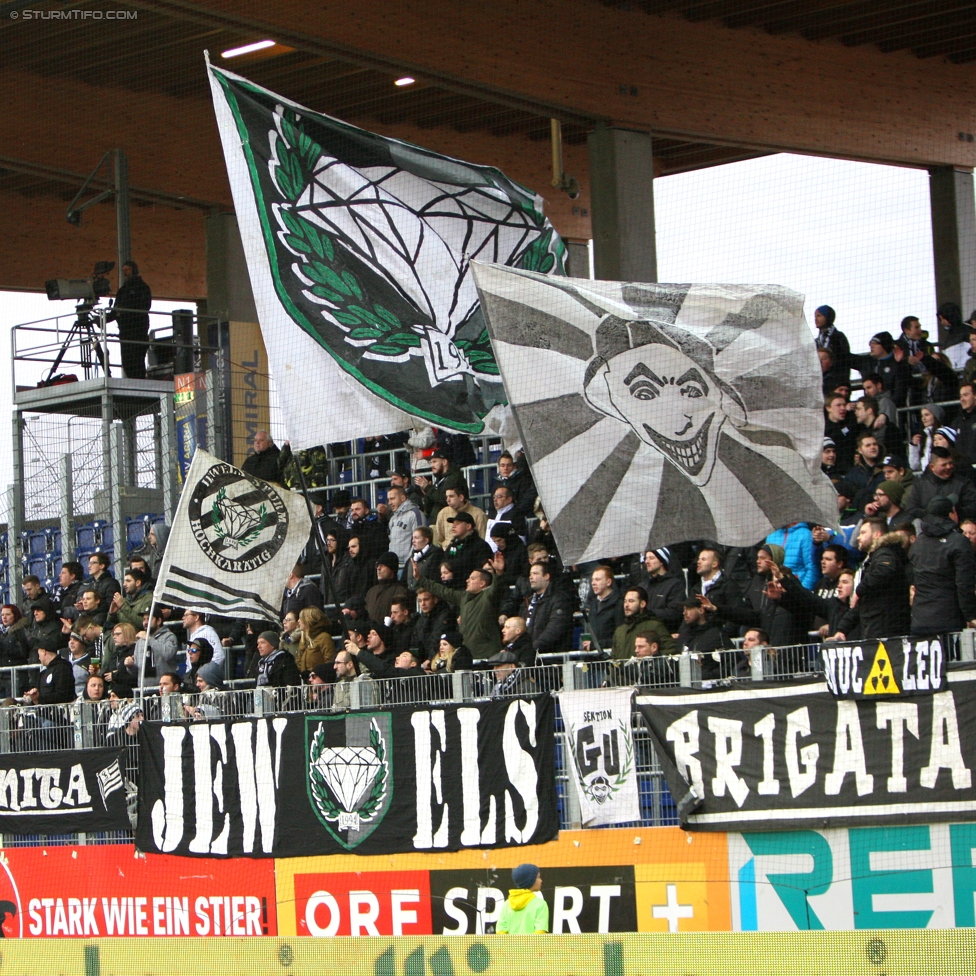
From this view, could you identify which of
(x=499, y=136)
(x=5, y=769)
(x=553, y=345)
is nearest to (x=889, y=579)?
(x=553, y=345)

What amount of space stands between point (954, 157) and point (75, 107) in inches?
472

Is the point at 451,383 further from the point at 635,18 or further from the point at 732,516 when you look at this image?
the point at 635,18

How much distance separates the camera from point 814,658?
1122cm

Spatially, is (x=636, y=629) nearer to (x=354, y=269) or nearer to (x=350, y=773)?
(x=350, y=773)

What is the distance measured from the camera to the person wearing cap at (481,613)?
13867mm

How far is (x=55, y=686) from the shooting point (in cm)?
1661

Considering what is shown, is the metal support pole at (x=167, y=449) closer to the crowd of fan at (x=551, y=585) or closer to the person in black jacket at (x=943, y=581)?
the crowd of fan at (x=551, y=585)

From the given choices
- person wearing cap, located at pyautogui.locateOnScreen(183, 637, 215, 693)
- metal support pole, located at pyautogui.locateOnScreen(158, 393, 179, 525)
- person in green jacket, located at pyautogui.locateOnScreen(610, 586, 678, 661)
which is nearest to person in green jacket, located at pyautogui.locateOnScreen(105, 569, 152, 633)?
person wearing cap, located at pyautogui.locateOnScreen(183, 637, 215, 693)

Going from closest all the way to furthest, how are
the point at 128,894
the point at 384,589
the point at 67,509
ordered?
the point at 128,894 < the point at 384,589 < the point at 67,509

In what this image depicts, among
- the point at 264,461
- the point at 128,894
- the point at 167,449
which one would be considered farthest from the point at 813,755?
the point at 167,449

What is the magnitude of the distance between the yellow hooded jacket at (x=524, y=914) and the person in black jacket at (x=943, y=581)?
10.1 ft

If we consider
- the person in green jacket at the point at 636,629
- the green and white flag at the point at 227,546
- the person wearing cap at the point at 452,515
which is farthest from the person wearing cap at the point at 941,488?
the green and white flag at the point at 227,546

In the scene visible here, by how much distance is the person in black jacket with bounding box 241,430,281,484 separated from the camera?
58.3ft

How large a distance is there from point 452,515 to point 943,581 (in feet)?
19.8
